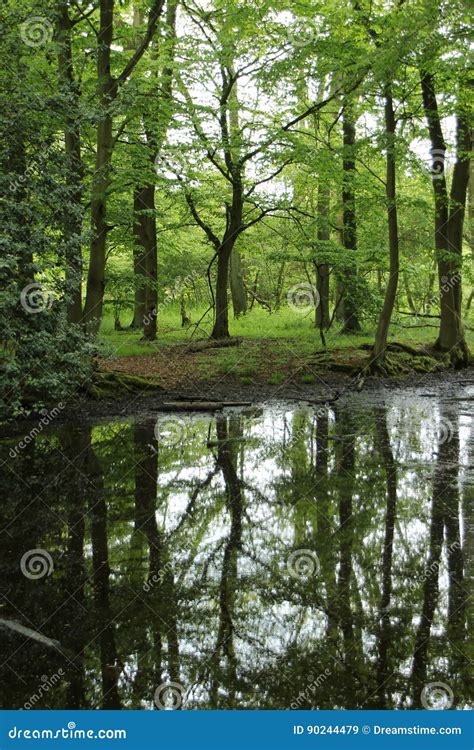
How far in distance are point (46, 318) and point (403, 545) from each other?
19.9 feet

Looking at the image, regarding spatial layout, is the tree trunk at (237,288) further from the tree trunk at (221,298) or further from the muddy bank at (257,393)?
the muddy bank at (257,393)

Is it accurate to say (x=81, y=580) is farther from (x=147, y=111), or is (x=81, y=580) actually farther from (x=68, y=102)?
(x=147, y=111)

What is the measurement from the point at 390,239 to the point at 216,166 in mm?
5771

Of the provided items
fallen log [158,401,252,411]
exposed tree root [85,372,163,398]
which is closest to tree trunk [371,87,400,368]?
fallen log [158,401,252,411]

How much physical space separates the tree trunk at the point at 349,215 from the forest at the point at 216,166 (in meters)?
0.07

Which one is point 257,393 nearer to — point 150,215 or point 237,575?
point 150,215

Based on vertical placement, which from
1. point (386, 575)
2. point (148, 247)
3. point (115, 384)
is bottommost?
point (386, 575)

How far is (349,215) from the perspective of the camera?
1817 centimetres

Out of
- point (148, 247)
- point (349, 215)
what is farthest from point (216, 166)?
point (349, 215)

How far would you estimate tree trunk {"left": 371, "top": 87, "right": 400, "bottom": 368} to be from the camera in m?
13.1

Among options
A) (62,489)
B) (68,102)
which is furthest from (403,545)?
(68,102)

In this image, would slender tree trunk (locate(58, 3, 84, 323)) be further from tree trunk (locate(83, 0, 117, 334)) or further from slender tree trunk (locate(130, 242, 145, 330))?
slender tree trunk (locate(130, 242, 145, 330))

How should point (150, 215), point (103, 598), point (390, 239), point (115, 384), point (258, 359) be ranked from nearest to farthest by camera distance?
point (103, 598)
point (115, 384)
point (390, 239)
point (258, 359)
point (150, 215)

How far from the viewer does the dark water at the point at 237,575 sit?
10.8 ft
